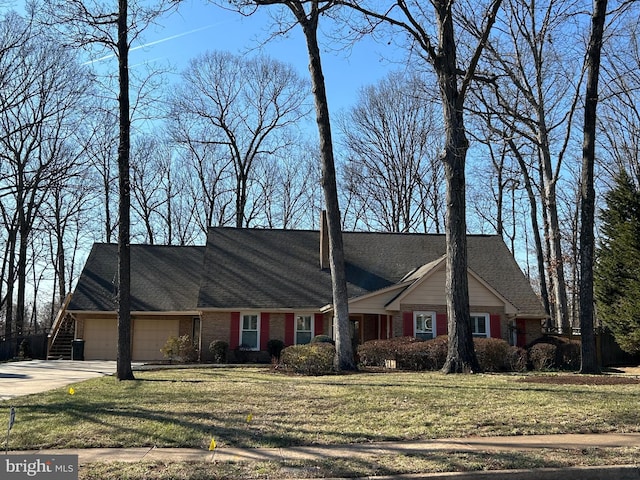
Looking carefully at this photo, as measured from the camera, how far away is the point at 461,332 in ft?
48.5

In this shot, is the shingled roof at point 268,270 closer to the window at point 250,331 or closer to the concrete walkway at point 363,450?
the window at point 250,331

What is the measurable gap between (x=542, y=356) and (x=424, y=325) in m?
4.77

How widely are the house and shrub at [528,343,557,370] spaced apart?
274 cm

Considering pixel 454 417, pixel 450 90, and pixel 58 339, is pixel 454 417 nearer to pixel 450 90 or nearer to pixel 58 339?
pixel 450 90

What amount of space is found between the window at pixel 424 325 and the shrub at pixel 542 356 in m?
3.97

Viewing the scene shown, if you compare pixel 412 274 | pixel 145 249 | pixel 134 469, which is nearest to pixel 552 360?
pixel 412 274

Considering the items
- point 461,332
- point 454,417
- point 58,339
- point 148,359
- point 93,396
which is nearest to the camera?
point 454,417

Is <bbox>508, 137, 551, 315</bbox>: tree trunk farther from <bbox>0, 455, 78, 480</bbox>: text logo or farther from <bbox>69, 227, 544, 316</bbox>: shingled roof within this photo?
<bbox>0, 455, 78, 480</bbox>: text logo

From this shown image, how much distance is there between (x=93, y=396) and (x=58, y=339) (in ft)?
68.2

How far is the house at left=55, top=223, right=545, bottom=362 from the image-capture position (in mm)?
23562

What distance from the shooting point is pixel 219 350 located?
80.0ft

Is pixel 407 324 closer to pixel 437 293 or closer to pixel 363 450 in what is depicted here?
pixel 437 293

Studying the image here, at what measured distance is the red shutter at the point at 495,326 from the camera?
2350cm

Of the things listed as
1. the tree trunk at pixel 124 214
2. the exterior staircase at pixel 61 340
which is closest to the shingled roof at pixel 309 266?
the exterior staircase at pixel 61 340
